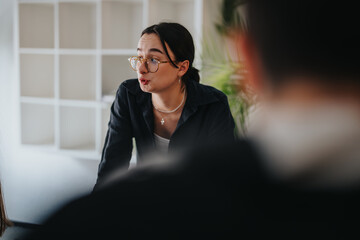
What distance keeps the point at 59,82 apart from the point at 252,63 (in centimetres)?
244

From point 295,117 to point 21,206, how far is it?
9.99 feet

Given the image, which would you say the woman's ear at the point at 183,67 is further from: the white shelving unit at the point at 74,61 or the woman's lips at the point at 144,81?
the white shelving unit at the point at 74,61

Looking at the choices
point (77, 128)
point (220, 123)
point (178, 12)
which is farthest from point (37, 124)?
point (220, 123)

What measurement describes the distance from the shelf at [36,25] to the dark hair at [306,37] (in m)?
2.67

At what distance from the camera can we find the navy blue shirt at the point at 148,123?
1.44 m

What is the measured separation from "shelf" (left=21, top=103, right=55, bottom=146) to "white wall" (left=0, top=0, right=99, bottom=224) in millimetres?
70

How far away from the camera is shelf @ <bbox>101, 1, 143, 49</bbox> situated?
241 cm

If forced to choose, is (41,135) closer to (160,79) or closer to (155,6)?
(155,6)

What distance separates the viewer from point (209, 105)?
1478 millimetres

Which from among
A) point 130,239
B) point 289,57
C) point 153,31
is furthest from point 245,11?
point 153,31

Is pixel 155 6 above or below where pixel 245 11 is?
above

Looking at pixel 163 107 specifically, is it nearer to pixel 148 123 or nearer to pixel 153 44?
pixel 148 123

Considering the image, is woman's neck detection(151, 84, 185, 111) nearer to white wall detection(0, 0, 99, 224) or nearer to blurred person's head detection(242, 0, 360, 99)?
blurred person's head detection(242, 0, 360, 99)

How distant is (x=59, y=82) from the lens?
2.58 m
